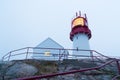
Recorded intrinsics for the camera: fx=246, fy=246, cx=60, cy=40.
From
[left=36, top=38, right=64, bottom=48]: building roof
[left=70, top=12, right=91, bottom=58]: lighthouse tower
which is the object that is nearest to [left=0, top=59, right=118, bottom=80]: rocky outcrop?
[left=36, top=38, right=64, bottom=48]: building roof

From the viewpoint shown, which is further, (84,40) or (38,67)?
(84,40)

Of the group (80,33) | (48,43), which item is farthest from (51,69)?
(80,33)

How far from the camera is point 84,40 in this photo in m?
25.7

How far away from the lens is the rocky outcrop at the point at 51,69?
35.4ft

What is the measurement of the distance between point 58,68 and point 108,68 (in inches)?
96.9

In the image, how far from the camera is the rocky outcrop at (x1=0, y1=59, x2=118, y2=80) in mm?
10789

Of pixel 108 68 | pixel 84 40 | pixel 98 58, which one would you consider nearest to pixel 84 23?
pixel 84 40

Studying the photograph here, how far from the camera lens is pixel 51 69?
11648 mm

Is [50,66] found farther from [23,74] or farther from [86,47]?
[86,47]

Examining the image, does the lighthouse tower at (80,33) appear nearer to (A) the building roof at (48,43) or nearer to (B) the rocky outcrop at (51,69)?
(A) the building roof at (48,43)

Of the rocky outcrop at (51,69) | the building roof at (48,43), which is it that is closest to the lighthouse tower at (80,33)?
the building roof at (48,43)

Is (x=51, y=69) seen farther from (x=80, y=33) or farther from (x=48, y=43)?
(x=80, y=33)

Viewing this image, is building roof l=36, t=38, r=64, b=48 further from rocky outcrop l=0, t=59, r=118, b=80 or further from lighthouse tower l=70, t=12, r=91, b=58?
rocky outcrop l=0, t=59, r=118, b=80

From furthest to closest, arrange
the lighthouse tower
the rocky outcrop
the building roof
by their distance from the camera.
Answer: the lighthouse tower → the building roof → the rocky outcrop
